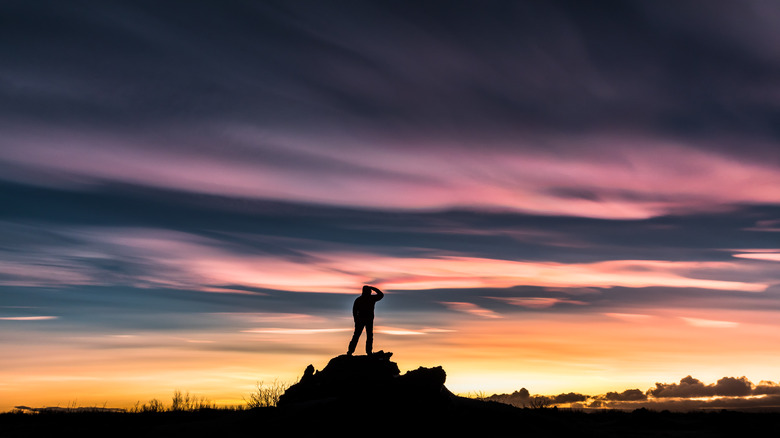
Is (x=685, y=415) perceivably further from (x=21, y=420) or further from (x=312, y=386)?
(x=21, y=420)

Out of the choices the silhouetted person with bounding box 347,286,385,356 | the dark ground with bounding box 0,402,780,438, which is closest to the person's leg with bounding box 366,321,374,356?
the silhouetted person with bounding box 347,286,385,356

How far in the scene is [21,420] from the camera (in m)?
22.8

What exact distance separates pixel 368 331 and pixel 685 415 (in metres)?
15.8

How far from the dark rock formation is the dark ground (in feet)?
1.29

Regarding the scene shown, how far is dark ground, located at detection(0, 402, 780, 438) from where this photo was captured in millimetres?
18078

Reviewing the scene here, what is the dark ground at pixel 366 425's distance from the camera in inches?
712

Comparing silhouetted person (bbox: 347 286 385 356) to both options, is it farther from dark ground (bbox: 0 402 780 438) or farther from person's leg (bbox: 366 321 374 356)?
dark ground (bbox: 0 402 780 438)

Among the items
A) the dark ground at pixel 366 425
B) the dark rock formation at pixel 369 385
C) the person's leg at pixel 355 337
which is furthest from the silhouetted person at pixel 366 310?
the dark ground at pixel 366 425

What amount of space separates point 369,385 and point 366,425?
2115 mm

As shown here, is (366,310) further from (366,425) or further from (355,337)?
(366,425)

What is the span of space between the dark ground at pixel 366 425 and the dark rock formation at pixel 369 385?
1.29 feet

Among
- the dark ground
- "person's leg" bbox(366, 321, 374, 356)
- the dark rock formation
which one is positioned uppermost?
"person's leg" bbox(366, 321, 374, 356)

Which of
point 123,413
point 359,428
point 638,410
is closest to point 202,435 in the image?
point 359,428

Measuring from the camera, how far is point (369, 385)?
20297mm
